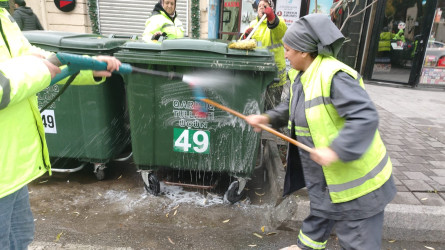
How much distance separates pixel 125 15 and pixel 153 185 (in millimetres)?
6228

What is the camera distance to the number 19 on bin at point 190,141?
2.90 metres

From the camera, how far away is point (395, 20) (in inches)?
314

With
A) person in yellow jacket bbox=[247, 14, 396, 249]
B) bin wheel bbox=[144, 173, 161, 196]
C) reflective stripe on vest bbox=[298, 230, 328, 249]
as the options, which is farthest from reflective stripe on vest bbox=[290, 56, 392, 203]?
bin wheel bbox=[144, 173, 161, 196]

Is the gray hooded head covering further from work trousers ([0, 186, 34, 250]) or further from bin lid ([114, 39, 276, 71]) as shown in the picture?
work trousers ([0, 186, 34, 250])

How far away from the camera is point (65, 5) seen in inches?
305

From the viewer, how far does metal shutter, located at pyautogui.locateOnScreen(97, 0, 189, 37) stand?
26.1 feet

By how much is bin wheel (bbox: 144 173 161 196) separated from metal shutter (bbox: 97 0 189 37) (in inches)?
217

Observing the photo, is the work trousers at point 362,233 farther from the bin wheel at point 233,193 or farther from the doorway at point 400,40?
the doorway at point 400,40

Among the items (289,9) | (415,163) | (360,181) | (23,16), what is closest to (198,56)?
(360,181)

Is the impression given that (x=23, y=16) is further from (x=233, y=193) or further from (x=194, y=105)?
(x=233, y=193)

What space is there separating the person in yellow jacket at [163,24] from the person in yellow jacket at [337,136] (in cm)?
242

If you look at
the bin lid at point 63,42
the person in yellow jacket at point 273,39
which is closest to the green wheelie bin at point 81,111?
the bin lid at point 63,42

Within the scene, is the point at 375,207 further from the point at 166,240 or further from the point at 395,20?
the point at 395,20

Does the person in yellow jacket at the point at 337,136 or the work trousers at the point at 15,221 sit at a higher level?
the person in yellow jacket at the point at 337,136
